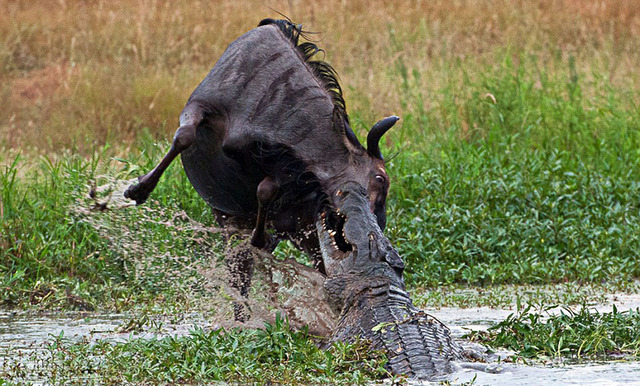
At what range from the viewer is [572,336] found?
4.86 m

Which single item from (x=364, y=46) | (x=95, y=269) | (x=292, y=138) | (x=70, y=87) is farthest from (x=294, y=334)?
(x=364, y=46)

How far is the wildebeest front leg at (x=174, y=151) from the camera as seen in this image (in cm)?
519

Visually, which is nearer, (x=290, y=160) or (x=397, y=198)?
(x=290, y=160)

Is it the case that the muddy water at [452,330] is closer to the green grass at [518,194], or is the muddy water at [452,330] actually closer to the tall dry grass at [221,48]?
the green grass at [518,194]

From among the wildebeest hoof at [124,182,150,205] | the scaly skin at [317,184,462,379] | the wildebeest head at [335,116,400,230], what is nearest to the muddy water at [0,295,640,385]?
the scaly skin at [317,184,462,379]

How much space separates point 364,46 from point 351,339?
38.6ft

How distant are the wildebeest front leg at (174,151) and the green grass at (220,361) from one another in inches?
34.3

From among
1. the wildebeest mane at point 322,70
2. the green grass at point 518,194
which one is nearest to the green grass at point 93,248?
the wildebeest mane at point 322,70

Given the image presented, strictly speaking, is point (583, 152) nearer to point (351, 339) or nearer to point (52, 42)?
point (351, 339)

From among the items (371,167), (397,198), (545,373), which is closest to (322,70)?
(371,167)

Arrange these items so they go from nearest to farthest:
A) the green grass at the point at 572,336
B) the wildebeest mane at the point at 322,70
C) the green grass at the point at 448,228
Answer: the green grass at the point at 572,336, the wildebeest mane at the point at 322,70, the green grass at the point at 448,228

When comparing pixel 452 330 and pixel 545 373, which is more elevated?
pixel 545 373

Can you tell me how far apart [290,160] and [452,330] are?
1.32 metres

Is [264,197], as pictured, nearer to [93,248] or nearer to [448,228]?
[93,248]
